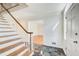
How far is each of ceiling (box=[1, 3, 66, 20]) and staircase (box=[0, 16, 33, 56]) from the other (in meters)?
0.20

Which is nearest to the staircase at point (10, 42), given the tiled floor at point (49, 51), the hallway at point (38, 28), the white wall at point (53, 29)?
the hallway at point (38, 28)

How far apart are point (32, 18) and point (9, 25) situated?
32 cm

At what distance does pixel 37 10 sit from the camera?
1.75 metres

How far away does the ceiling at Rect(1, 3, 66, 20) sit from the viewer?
172 centimetres

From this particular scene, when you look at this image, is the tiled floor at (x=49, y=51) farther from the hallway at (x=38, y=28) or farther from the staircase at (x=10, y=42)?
the staircase at (x=10, y=42)

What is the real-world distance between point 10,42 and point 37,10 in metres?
0.55

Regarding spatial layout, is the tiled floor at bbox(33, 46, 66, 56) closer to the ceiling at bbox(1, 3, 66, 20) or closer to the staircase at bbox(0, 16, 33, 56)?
the staircase at bbox(0, 16, 33, 56)

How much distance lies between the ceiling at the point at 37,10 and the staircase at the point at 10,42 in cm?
20

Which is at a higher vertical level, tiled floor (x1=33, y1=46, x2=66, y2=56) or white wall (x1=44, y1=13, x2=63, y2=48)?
white wall (x1=44, y1=13, x2=63, y2=48)

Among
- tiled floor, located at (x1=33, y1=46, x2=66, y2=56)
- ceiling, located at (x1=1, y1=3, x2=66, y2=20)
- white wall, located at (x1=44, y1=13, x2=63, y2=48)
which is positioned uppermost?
ceiling, located at (x1=1, y1=3, x2=66, y2=20)

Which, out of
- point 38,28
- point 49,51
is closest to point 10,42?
point 38,28

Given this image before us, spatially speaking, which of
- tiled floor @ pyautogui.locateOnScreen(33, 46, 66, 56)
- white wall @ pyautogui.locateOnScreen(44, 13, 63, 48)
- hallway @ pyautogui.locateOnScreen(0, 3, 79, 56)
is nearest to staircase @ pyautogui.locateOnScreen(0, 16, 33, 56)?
hallway @ pyautogui.locateOnScreen(0, 3, 79, 56)

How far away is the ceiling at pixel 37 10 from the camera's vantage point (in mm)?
1725

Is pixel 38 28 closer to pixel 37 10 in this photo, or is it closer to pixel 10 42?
pixel 37 10
